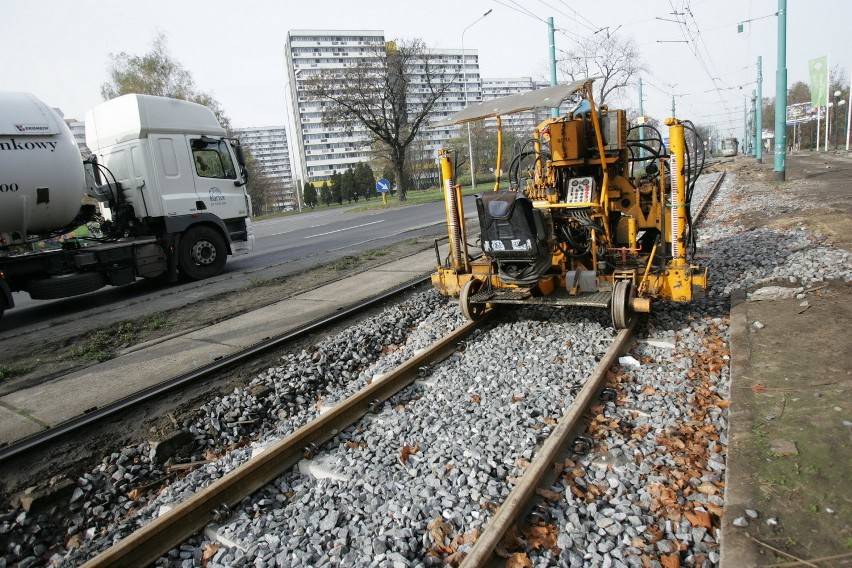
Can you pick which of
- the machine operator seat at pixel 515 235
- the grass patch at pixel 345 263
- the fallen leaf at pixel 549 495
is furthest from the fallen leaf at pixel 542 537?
the grass patch at pixel 345 263

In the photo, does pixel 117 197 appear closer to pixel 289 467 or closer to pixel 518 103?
pixel 518 103

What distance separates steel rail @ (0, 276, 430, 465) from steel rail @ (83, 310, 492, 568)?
1741 mm

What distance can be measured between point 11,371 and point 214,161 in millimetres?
6967

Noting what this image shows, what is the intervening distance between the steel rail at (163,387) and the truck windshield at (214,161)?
6189mm

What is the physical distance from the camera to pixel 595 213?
246 inches

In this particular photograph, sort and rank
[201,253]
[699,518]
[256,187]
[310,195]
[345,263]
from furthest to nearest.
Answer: [310,195]
[256,187]
[201,253]
[345,263]
[699,518]

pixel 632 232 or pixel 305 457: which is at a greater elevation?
pixel 632 232

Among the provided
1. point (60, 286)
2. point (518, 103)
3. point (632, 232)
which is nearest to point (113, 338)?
point (60, 286)

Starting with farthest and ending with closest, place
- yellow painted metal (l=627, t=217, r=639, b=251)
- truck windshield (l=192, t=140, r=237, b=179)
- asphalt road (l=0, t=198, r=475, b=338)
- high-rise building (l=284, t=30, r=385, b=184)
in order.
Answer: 1. high-rise building (l=284, t=30, r=385, b=184)
2. truck windshield (l=192, t=140, r=237, b=179)
3. asphalt road (l=0, t=198, r=475, b=338)
4. yellow painted metal (l=627, t=217, r=639, b=251)

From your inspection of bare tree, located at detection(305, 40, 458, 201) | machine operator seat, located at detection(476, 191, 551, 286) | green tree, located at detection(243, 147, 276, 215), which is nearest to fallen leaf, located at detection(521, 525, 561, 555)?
machine operator seat, located at detection(476, 191, 551, 286)

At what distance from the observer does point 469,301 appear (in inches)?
249

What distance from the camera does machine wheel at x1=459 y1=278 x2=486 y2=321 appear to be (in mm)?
A: 6331

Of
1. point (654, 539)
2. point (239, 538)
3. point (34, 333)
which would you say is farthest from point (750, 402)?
point (34, 333)

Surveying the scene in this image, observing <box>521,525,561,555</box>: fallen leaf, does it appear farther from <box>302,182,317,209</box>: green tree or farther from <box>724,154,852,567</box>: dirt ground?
<box>302,182,317,209</box>: green tree
